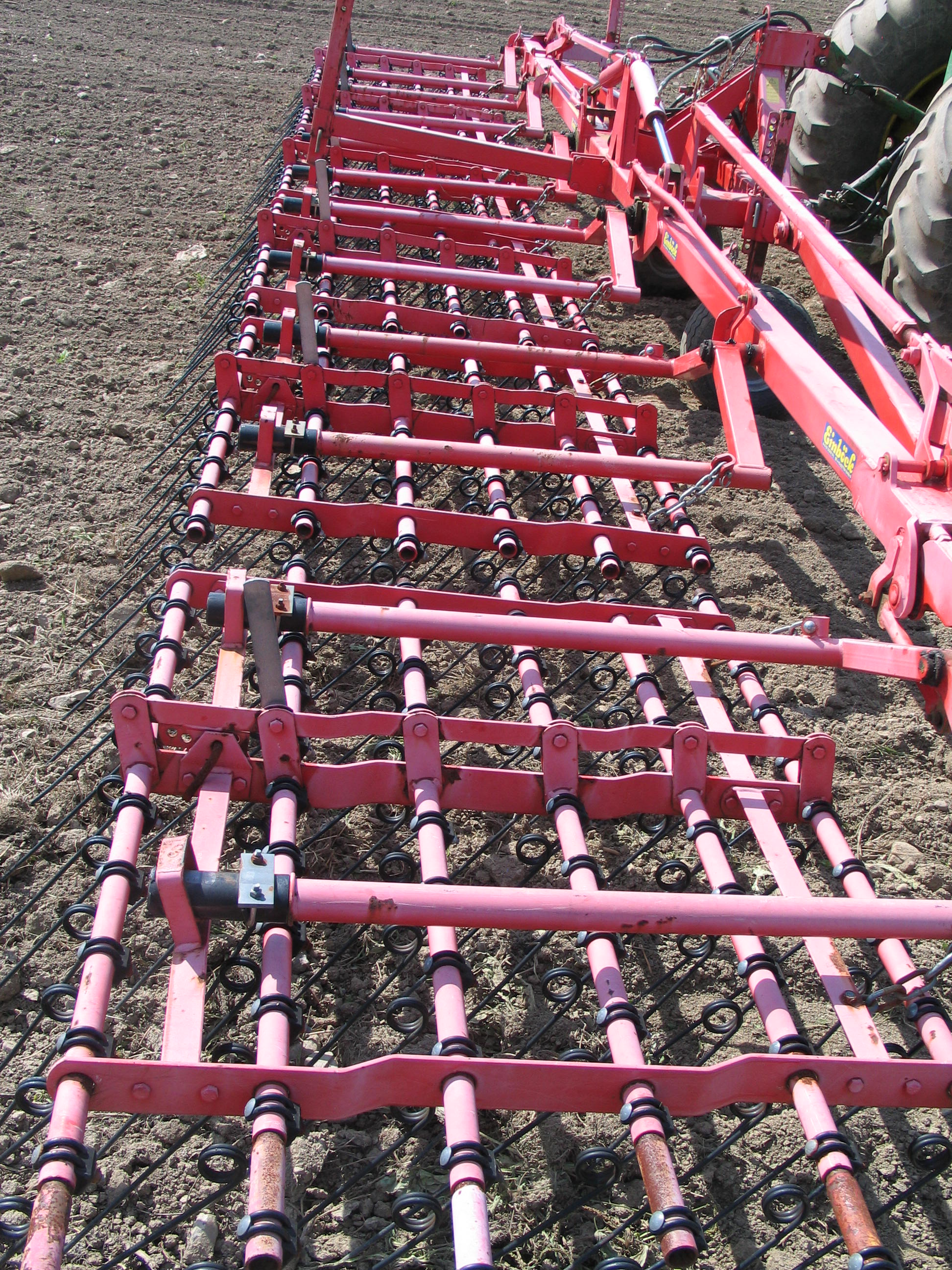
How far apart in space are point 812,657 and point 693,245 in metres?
1.92

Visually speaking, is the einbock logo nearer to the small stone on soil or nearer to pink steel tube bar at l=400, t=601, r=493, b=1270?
pink steel tube bar at l=400, t=601, r=493, b=1270

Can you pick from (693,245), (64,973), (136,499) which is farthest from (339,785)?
(693,245)

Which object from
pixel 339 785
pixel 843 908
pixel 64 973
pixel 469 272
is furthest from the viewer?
pixel 469 272

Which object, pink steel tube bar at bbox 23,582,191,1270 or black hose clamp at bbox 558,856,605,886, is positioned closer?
pink steel tube bar at bbox 23,582,191,1270

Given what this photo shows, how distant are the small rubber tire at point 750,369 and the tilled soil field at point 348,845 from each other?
12cm

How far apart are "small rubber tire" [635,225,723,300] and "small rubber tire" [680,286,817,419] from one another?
0.90 m

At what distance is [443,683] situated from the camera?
296 cm

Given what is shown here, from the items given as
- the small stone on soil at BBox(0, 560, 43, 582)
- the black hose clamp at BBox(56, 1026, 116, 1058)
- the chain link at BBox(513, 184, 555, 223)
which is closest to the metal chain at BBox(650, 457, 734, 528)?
the small stone on soil at BBox(0, 560, 43, 582)

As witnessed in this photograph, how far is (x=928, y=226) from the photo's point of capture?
322 centimetres

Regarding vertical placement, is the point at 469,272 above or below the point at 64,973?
above

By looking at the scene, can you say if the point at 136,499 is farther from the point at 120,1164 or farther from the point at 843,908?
the point at 843,908

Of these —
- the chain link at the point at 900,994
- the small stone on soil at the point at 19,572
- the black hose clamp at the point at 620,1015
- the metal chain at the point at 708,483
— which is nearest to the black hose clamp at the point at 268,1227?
the black hose clamp at the point at 620,1015

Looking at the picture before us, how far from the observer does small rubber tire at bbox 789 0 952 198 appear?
4.38 metres

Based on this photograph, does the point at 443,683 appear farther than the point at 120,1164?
Yes
